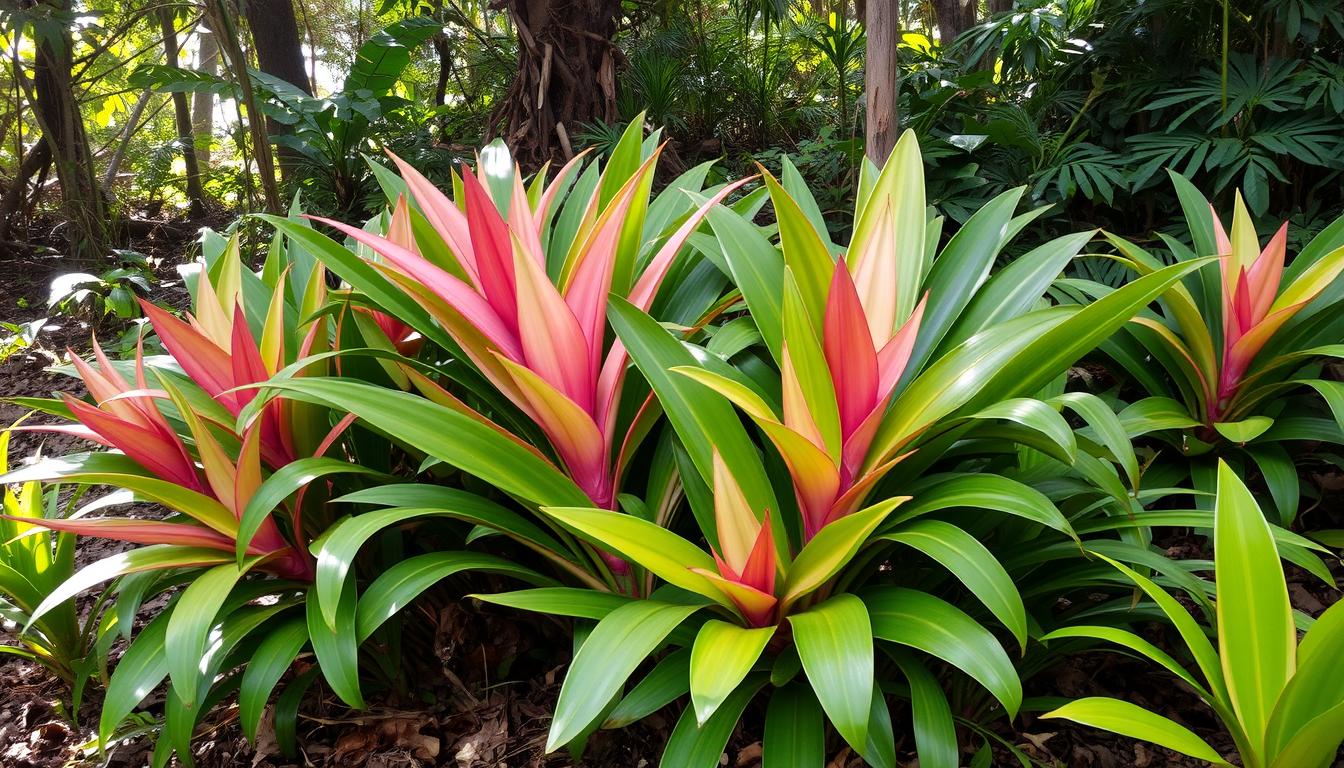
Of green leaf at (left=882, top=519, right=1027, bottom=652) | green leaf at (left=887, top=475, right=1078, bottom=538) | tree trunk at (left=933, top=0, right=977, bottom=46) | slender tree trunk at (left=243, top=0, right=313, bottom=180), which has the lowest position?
green leaf at (left=882, top=519, right=1027, bottom=652)

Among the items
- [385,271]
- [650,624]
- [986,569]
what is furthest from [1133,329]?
[385,271]

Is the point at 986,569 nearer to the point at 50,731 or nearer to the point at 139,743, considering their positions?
the point at 139,743

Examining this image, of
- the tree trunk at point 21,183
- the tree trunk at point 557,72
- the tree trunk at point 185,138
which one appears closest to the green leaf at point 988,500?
the tree trunk at point 557,72

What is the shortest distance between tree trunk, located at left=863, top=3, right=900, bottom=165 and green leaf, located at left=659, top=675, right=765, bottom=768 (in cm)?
169

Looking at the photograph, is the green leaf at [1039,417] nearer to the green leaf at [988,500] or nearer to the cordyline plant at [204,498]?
the green leaf at [988,500]

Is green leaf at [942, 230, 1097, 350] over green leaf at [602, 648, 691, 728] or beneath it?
over

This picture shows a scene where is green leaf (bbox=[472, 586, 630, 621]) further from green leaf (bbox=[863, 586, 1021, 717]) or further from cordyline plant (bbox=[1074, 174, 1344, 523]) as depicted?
cordyline plant (bbox=[1074, 174, 1344, 523])

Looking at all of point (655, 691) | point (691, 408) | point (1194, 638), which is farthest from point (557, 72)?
point (1194, 638)

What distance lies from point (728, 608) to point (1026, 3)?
10.6 feet

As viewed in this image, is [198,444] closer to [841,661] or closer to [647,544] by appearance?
[647,544]

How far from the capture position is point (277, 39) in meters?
5.59

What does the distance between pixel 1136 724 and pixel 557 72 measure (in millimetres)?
4029

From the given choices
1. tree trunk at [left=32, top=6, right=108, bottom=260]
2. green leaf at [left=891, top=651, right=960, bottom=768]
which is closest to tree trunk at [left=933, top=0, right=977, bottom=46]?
tree trunk at [left=32, top=6, right=108, bottom=260]

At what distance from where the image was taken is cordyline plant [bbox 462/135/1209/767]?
3.09ft
